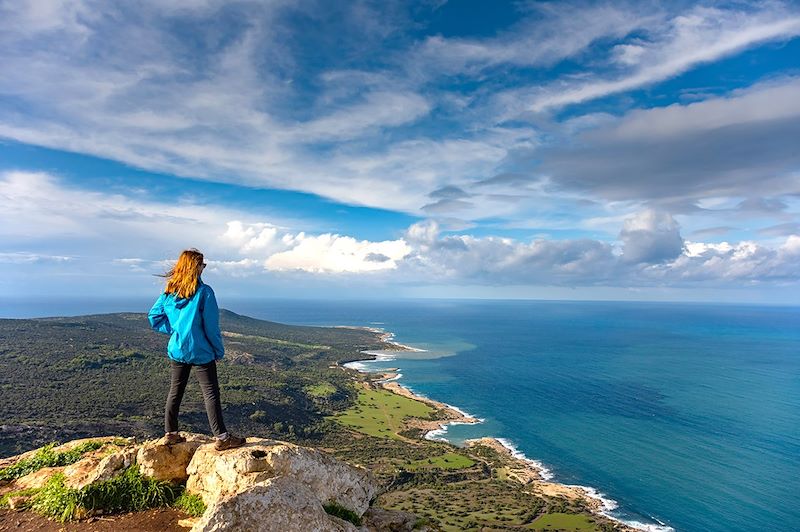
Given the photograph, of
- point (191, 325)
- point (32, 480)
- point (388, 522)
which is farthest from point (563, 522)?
point (191, 325)

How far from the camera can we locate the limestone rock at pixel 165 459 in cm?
877

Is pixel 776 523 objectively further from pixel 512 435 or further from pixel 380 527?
pixel 380 527

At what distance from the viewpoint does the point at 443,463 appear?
6625cm

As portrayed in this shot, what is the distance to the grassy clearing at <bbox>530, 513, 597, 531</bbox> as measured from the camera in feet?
154

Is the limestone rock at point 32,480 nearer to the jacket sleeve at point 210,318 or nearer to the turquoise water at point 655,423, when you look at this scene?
the jacket sleeve at point 210,318

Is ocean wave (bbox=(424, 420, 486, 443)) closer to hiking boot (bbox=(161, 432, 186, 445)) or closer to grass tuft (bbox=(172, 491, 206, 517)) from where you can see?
hiking boot (bbox=(161, 432, 186, 445))

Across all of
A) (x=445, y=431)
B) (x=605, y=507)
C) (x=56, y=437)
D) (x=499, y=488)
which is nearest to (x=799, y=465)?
(x=605, y=507)

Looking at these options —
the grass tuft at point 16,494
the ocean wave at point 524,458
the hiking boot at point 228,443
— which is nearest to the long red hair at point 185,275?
the hiking boot at point 228,443

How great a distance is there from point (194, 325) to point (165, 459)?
2993 mm

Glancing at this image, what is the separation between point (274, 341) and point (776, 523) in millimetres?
168504

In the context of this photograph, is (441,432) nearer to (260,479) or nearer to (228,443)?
(228,443)

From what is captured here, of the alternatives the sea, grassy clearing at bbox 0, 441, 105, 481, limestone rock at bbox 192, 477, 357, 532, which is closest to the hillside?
grassy clearing at bbox 0, 441, 105, 481

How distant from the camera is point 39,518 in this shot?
26.1 feet

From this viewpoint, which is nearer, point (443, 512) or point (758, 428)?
point (443, 512)
